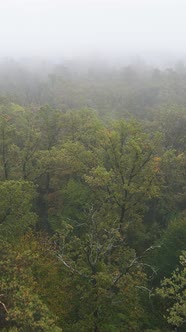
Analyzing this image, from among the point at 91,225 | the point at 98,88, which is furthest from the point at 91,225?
the point at 98,88

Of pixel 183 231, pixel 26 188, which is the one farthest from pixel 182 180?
pixel 26 188

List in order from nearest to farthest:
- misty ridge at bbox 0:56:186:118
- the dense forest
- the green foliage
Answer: the green foliage < the dense forest < misty ridge at bbox 0:56:186:118

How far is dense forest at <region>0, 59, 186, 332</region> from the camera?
21.2 meters

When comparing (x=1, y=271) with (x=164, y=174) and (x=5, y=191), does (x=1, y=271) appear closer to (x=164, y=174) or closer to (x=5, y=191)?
(x=5, y=191)

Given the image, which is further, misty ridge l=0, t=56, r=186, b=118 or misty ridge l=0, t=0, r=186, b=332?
misty ridge l=0, t=56, r=186, b=118

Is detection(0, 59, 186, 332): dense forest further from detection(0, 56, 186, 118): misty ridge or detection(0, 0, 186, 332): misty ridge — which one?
detection(0, 56, 186, 118): misty ridge

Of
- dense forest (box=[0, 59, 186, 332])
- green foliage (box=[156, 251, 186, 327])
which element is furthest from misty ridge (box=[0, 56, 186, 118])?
green foliage (box=[156, 251, 186, 327])

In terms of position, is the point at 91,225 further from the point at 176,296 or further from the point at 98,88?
the point at 98,88

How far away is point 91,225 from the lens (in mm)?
24406

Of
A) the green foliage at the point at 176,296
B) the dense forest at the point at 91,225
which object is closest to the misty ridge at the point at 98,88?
the dense forest at the point at 91,225

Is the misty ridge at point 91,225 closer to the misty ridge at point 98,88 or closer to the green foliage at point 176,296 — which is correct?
the green foliage at point 176,296

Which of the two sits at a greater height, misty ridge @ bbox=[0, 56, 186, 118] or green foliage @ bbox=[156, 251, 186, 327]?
green foliage @ bbox=[156, 251, 186, 327]

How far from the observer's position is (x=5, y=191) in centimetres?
2628

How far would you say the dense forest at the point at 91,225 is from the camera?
21.2 m
